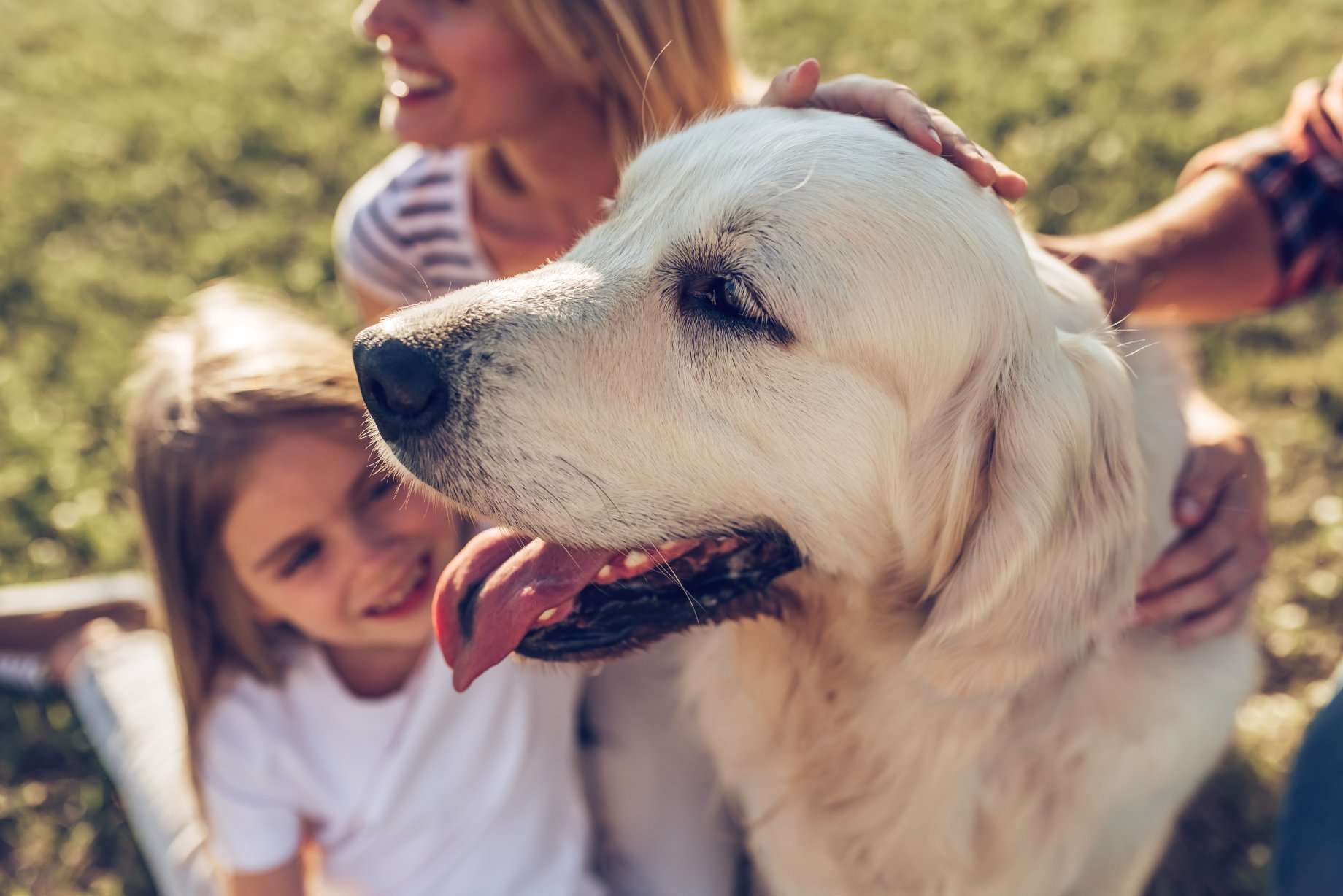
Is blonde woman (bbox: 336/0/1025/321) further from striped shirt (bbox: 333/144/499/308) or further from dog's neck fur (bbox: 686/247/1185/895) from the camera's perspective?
dog's neck fur (bbox: 686/247/1185/895)

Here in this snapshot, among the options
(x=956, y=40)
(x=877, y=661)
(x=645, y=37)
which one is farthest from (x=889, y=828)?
(x=956, y=40)

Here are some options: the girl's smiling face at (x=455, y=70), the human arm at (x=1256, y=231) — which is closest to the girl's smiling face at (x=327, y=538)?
the girl's smiling face at (x=455, y=70)

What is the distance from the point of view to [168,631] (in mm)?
2416

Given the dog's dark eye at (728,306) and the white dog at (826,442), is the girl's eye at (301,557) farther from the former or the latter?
the dog's dark eye at (728,306)

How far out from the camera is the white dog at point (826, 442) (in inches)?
65.7

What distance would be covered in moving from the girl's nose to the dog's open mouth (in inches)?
59.7

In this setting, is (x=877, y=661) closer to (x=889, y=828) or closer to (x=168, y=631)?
(x=889, y=828)

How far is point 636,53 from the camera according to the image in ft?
8.81

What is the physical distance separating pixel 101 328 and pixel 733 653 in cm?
355

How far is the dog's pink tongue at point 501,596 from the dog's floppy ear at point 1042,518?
626mm

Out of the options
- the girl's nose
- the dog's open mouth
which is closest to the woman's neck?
the girl's nose

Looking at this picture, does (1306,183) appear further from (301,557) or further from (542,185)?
(301,557)

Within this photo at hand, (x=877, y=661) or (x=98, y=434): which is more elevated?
(x=877, y=661)

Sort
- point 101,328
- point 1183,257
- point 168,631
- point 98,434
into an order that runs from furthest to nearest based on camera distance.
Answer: point 101,328
point 98,434
point 1183,257
point 168,631
